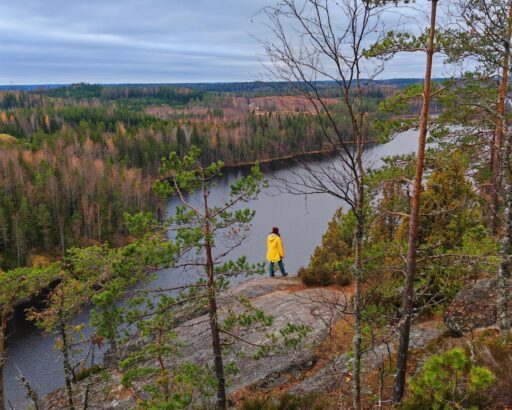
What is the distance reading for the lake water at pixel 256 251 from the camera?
19.4 m

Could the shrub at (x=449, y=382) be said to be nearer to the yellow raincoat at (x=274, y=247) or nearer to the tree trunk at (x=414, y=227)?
the tree trunk at (x=414, y=227)

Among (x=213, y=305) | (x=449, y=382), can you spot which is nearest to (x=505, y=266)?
(x=449, y=382)

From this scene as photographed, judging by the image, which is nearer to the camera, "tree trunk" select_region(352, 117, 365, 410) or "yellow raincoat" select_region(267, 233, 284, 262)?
"tree trunk" select_region(352, 117, 365, 410)

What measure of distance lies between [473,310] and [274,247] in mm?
6840

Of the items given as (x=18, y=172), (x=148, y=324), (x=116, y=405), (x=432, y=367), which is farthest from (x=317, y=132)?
(x=18, y=172)

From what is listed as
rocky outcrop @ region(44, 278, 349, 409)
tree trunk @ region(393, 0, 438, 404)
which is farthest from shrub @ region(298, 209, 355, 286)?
tree trunk @ region(393, 0, 438, 404)

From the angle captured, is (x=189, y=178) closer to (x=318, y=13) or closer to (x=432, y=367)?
(x=318, y=13)

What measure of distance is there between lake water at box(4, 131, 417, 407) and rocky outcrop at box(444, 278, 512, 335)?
12.4ft

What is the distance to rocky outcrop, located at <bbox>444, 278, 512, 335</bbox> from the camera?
30.9 ft

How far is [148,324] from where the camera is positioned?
7.95m

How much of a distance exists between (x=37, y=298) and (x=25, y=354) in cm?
971

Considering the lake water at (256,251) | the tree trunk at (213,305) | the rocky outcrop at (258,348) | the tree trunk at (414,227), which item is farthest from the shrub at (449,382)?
the tree trunk at (213,305)

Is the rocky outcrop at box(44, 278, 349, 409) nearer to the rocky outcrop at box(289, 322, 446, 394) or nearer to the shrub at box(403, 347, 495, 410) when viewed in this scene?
the rocky outcrop at box(289, 322, 446, 394)

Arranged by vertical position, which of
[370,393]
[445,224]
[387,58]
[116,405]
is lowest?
[116,405]
